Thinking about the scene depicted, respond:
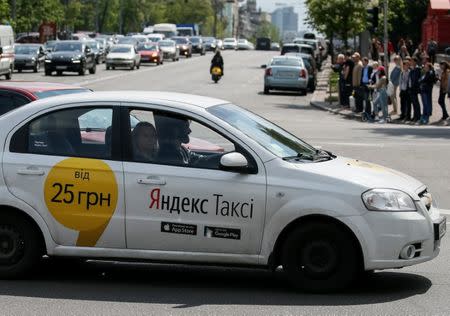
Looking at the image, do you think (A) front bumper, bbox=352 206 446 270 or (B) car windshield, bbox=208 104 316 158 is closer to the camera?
(A) front bumper, bbox=352 206 446 270

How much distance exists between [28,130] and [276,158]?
1.90 meters

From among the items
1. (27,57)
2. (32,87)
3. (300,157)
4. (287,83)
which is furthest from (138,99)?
(27,57)

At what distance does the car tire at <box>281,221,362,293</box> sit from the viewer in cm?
855

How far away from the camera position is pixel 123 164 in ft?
28.9

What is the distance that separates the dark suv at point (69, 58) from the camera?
5638cm

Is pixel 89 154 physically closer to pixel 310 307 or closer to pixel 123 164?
pixel 123 164

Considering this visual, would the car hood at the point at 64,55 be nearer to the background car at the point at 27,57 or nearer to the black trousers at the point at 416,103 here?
the background car at the point at 27,57

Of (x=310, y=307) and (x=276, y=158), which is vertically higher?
(x=276, y=158)

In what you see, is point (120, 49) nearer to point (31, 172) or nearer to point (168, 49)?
point (168, 49)

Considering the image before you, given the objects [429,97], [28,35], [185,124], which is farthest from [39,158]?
[28,35]

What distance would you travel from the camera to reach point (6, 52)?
53.0 m

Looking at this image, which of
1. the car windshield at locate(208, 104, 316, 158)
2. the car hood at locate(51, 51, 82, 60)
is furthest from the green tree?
the car windshield at locate(208, 104, 316, 158)

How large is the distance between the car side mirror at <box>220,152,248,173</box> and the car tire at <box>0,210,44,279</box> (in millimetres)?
1532

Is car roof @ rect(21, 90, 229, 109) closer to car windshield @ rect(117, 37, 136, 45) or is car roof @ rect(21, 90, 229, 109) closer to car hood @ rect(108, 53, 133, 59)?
car hood @ rect(108, 53, 133, 59)
